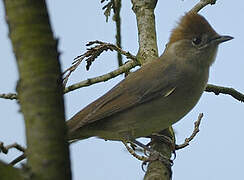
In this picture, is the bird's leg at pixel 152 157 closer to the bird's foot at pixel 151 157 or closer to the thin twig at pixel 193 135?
the bird's foot at pixel 151 157

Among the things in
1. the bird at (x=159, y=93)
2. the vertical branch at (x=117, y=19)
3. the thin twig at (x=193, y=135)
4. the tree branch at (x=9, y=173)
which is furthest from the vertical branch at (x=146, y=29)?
the tree branch at (x=9, y=173)

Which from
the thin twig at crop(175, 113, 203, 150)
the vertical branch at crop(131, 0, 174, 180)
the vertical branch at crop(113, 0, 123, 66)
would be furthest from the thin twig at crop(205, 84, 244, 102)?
the vertical branch at crop(113, 0, 123, 66)

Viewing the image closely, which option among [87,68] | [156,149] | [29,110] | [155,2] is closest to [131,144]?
[156,149]

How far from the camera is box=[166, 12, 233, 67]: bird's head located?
523 centimetres

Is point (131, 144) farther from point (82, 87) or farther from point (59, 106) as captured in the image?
→ point (59, 106)

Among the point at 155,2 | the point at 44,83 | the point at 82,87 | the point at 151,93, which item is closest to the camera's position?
the point at 44,83

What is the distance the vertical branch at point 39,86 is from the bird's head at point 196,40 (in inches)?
150

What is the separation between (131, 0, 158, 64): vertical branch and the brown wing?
0.55ft

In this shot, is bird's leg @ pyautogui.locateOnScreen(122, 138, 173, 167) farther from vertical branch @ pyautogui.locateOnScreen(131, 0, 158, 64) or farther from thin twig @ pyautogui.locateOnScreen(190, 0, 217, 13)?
thin twig @ pyautogui.locateOnScreen(190, 0, 217, 13)

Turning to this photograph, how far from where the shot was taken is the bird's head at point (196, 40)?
523 centimetres

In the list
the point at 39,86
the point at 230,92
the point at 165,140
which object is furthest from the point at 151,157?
the point at 39,86

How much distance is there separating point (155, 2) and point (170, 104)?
4.78 feet

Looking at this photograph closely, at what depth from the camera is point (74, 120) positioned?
483 centimetres

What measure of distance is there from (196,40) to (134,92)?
0.96m
